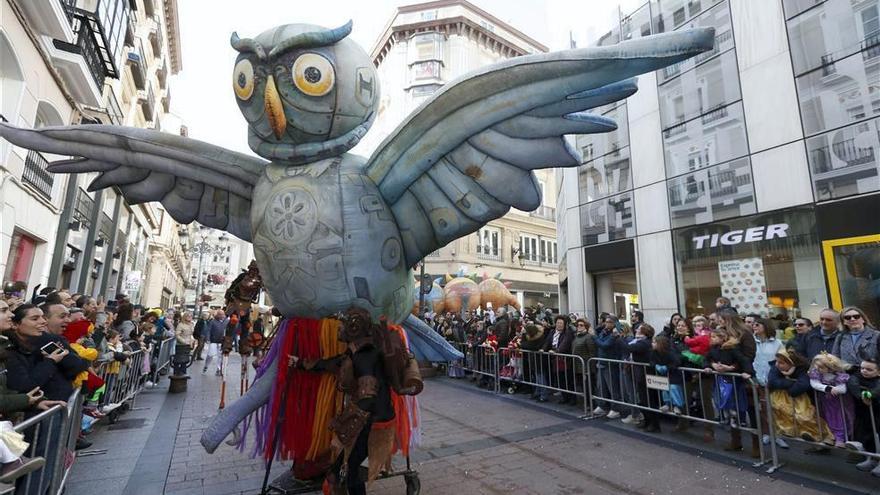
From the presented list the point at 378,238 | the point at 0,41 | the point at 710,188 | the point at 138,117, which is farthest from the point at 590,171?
the point at 138,117

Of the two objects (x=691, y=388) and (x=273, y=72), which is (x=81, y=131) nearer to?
(x=273, y=72)

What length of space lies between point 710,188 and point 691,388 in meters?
6.95

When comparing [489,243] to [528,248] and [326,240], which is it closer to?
[528,248]

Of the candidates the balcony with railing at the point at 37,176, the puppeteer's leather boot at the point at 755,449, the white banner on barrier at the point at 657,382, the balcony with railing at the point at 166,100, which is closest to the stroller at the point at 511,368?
the white banner on barrier at the point at 657,382

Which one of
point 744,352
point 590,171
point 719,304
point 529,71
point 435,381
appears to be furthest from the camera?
point 590,171

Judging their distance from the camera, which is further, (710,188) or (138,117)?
(138,117)

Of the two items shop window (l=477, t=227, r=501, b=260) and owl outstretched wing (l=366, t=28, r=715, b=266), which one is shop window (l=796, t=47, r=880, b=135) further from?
shop window (l=477, t=227, r=501, b=260)

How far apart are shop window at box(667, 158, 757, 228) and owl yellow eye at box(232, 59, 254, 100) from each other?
34.7ft

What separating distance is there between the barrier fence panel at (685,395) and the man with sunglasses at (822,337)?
881 millimetres

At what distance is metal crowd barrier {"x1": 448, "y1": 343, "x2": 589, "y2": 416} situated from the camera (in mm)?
6863

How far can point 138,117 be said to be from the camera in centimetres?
1831

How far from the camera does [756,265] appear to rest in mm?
9438

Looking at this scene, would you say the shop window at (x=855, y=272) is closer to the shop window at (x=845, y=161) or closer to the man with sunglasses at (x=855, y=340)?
the shop window at (x=845, y=161)

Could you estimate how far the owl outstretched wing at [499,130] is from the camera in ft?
7.03
